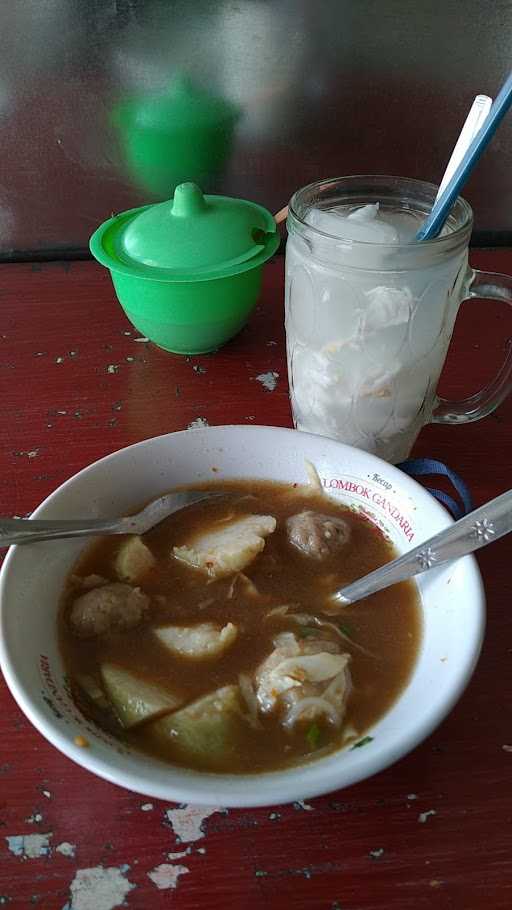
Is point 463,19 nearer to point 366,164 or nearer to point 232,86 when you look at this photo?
point 366,164

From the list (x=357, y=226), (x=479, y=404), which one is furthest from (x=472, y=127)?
(x=479, y=404)

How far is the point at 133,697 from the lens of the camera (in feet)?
2.47

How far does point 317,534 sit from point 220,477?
163mm

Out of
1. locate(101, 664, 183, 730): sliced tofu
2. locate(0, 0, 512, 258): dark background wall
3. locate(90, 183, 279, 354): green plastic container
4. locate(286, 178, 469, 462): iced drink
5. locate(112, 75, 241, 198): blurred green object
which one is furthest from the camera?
locate(112, 75, 241, 198): blurred green object

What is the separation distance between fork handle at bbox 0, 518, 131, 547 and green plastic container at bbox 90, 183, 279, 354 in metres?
0.47

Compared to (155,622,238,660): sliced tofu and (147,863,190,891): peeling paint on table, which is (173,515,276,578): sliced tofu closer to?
(155,622,238,660): sliced tofu

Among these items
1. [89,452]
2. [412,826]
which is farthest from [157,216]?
[412,826]

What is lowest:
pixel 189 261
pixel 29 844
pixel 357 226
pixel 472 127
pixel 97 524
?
pixel 29 844

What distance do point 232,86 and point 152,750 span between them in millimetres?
1338

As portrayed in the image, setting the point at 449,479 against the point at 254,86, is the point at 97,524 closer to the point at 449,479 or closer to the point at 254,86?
the point at 449,479

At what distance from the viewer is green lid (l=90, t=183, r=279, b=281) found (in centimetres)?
124

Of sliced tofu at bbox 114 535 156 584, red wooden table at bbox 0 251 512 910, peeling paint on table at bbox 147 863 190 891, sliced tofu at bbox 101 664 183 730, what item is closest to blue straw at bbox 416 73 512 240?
red wooden table at bbox 0 251 512 910

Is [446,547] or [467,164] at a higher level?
[467,164]

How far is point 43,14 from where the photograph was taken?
1.46m
